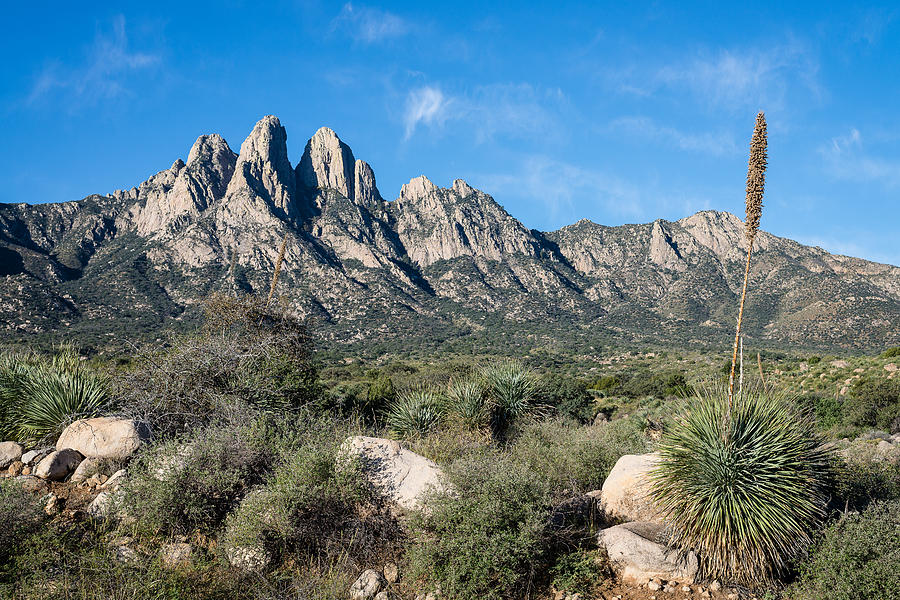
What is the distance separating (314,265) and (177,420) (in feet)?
257

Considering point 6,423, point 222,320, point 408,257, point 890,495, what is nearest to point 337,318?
point 408,257

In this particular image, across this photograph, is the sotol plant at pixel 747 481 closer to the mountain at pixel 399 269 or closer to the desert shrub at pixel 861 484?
the desert shrub at pixel 861 484

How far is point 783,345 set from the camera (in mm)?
63812

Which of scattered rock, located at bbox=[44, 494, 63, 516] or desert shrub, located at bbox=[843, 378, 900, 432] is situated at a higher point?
desert shrub, located at bbox=[843, 378, 900, 432]

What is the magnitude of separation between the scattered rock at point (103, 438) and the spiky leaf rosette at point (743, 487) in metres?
7.51

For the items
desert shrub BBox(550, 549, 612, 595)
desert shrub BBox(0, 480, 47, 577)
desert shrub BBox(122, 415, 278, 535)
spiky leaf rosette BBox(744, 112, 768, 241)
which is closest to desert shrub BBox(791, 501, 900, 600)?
desert shrub BBox(550, 549, 612, 595)

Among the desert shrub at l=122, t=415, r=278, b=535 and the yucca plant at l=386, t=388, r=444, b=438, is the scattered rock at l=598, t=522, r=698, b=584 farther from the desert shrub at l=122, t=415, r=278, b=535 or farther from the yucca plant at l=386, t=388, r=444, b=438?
the yucca plant at l=386, t=388, r=444, b=438

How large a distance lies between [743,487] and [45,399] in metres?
10.4

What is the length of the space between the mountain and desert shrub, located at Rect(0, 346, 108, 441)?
1583 inches

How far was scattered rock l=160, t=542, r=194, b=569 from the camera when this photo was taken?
5008 mm

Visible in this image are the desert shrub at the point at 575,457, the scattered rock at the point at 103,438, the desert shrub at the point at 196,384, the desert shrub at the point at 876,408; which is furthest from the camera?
the desert shrub at the point at 876,408

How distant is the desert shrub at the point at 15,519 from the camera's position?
485 centimetres

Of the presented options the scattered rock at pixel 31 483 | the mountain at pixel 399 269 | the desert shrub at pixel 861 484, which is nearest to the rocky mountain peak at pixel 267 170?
the mountain at pixel 399 269

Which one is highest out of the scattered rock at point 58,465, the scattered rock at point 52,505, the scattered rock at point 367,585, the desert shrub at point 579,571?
the scattered rock at point 58,465
